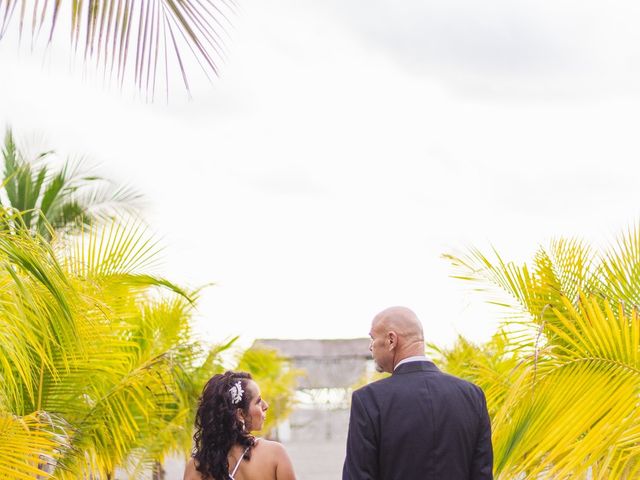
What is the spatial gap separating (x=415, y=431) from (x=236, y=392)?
1099 millimetres

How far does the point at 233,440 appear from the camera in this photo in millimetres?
4594

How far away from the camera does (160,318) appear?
11586 mm

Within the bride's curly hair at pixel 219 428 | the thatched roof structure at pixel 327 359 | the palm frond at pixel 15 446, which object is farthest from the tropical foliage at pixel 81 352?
the thatched roof structure at pixel 327 359

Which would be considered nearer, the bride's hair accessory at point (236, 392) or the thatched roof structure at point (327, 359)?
the bride's hair accessory at point (236, 392)

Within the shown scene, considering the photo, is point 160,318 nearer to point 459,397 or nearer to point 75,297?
point 75,297

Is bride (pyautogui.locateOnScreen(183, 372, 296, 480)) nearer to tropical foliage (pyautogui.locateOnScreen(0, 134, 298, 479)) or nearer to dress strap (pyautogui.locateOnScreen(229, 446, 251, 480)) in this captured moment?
dress strap (pyautogui.locateOnScreen(229, 446, 251, 480))

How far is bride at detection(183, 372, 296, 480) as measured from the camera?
4512 mm

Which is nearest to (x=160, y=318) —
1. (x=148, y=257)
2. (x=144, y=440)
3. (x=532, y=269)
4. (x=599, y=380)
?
(x=144, y=440)

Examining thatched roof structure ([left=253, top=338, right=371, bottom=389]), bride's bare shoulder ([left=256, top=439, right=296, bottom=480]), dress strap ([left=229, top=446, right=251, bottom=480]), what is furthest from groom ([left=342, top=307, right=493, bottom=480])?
thatched roof structure ([left=253, top=338, right=371, bottom=389])

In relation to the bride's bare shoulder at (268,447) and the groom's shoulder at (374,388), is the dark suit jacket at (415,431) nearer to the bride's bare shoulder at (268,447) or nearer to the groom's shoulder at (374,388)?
the groom's shoulder at (374,388)

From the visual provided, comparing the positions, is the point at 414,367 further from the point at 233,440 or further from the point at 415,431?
the point at 233,440

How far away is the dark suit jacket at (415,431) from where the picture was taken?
13.0 feet

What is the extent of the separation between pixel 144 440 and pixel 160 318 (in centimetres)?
147

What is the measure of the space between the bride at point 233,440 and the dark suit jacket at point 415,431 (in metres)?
0.63
